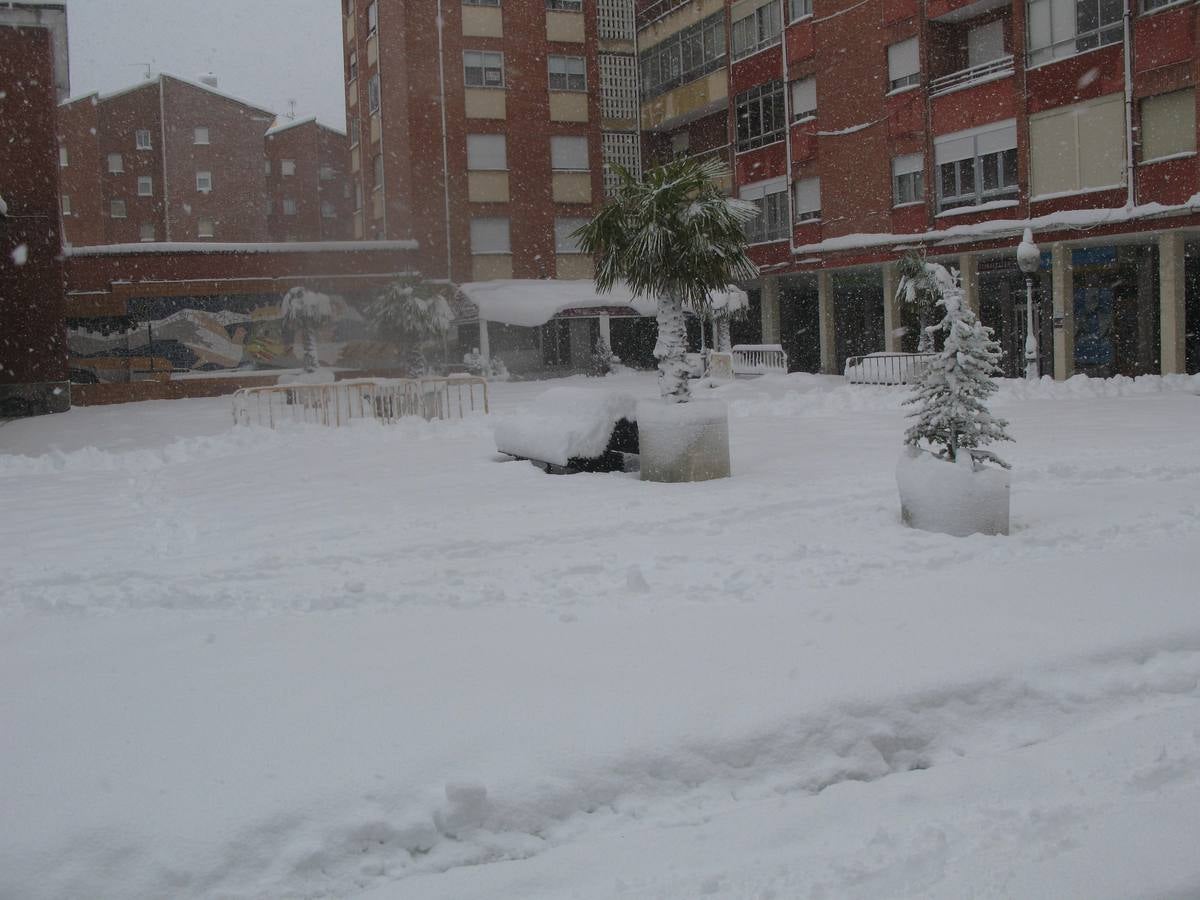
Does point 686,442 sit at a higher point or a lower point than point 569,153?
lower

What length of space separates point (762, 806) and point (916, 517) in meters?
4.64

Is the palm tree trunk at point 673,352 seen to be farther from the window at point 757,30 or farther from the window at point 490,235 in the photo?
the window at point 490,235

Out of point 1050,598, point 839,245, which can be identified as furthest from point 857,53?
point 1050,598

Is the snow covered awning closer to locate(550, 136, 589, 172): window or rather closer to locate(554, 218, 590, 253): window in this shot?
locate(554, 218, 590, 253): window

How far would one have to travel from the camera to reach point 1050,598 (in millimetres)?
6414

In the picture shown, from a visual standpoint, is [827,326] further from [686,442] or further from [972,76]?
[686,442]

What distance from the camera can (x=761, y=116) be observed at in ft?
118

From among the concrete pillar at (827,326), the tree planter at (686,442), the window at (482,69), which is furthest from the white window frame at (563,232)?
the tree planter at (686,442)

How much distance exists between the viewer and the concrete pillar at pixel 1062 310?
84.7 ft

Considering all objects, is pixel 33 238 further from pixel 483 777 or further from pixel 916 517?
pixel 483 777

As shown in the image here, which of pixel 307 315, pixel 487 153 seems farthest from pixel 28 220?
pixel 487 153

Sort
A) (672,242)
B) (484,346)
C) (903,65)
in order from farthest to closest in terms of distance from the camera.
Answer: (484,346)
(903,65)
(672,242)

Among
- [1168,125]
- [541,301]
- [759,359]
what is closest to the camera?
[1168,125]

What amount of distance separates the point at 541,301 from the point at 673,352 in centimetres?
2544
